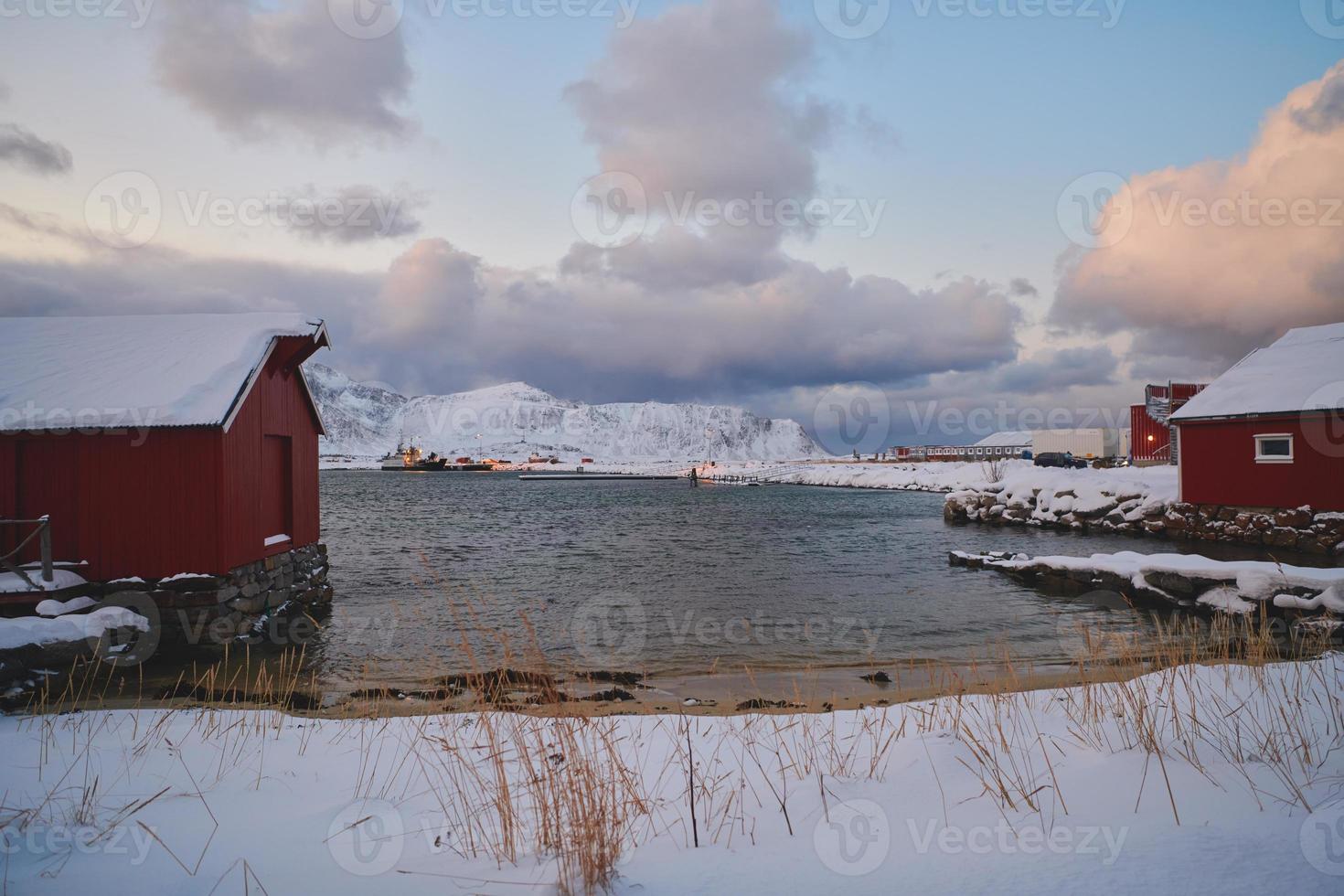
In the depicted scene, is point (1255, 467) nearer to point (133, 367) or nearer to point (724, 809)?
point (724, 809)

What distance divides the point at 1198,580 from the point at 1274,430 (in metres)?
13.0

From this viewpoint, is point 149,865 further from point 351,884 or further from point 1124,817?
point 1124,817

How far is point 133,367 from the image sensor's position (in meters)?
13.9

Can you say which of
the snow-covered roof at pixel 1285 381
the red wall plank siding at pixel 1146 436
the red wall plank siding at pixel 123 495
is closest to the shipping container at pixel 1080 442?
the red wall plank siding at pixel 1146 436

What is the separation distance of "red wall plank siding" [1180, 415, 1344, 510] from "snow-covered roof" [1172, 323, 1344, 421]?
18.7 inches

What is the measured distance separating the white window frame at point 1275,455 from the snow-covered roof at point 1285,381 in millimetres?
929

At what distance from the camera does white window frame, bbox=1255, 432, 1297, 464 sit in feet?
73.4

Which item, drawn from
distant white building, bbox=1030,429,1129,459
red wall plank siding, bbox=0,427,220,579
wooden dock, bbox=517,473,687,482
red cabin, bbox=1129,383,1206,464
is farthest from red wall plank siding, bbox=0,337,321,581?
wooden dock, bbox=517,473,687,482

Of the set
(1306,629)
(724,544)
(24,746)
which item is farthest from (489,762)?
(724,544)

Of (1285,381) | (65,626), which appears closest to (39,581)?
(65,626)

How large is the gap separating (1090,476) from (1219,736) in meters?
34.9

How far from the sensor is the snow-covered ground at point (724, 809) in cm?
350

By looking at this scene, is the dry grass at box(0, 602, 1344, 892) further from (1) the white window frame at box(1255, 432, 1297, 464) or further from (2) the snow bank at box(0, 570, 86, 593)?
(1) the white window frame at box(1255, 432, 1297, 464)

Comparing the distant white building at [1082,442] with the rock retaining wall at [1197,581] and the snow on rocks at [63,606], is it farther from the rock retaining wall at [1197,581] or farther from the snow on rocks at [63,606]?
the snow on rocks at [63,606]
